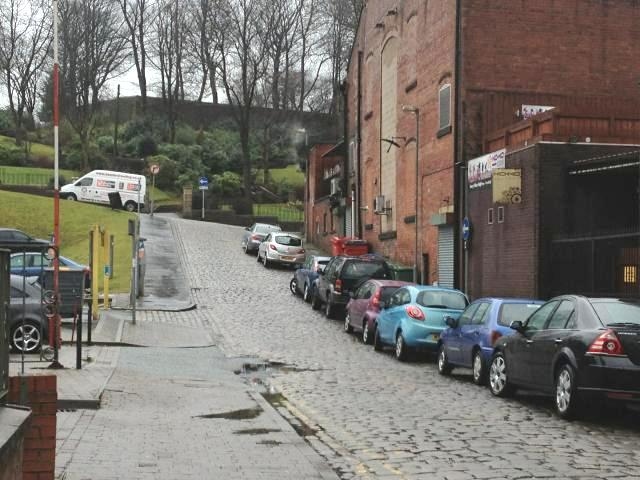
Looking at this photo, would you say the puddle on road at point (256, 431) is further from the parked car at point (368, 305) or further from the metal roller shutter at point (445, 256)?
the metal roller shutter at point (445, 256)

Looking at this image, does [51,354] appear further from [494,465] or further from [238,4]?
[238,4]

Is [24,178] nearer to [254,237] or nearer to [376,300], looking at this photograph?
[254,237]

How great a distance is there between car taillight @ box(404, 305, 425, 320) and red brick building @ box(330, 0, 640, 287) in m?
10.4

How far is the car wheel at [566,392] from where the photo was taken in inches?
430

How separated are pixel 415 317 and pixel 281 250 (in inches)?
832

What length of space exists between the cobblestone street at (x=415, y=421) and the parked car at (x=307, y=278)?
6.03 meters

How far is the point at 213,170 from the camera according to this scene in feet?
241

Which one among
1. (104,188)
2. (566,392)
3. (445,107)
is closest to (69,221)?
(104,188)

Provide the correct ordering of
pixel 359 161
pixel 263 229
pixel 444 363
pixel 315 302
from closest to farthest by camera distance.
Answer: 1. pixel 444 363
2. pixel 315 302
3. pixel 359 161
4. pixel 263 229

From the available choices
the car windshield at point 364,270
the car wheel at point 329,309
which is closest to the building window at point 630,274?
the car windshield at point 364,270

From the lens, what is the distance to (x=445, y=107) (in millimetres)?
30656

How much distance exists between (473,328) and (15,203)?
37.7 meters

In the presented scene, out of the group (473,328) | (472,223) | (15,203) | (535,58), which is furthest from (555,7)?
(15,203)

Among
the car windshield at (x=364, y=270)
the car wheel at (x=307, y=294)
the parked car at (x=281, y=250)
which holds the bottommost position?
the car wheel at (x=307, y=294)
